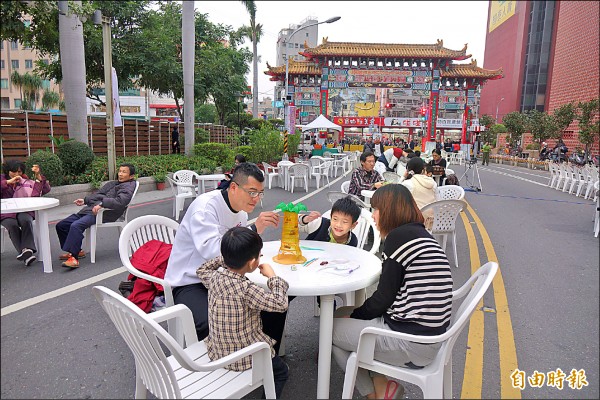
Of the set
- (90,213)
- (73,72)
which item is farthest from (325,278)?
(73,72)

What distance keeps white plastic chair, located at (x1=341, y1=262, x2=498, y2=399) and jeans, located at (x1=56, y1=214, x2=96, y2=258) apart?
3928 millimetres

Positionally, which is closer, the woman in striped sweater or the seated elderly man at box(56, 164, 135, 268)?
the woman in striped sweater

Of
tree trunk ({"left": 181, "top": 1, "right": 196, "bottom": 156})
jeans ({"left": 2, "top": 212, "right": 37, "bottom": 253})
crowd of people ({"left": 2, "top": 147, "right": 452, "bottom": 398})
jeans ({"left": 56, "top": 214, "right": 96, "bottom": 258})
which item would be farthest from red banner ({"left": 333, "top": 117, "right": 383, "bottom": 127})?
crowd of people ({"left": 2, "top": 147, "right": 452, "bottom": 398})

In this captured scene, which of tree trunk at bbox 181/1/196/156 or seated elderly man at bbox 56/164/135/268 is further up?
tree trunk at bbox 181/1/196/156

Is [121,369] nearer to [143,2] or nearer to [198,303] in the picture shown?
[198,303]

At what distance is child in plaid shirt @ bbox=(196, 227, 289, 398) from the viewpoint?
205cm

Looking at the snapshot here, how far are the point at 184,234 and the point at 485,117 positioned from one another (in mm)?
48147

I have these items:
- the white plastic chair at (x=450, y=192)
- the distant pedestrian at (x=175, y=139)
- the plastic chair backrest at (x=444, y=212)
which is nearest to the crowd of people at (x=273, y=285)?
the plastic chair backrest at (x=444, y=212)

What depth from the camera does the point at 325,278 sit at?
96.7 inches

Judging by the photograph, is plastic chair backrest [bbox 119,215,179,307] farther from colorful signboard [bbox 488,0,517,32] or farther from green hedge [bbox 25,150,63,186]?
green hedge [bbox 25,150,63,186]

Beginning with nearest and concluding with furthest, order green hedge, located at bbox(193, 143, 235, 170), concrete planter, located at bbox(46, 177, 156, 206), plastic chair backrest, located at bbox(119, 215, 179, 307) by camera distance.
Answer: plastic chair backrest, located at bbox(119, 215, 179, 307) < concrete planter, located at bbox(46, 177, 156, 206) < green hedge, located at bbox(193, 143, 235, 170)

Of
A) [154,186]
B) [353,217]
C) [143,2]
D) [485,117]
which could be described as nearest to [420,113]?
Result: [485,117]

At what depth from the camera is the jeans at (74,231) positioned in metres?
4.86

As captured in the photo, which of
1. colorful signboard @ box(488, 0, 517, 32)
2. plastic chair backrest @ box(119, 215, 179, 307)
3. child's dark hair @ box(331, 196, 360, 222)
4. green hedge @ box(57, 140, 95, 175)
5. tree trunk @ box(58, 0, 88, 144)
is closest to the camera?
colorful signboard @ box(488, 0, 517, 32)
